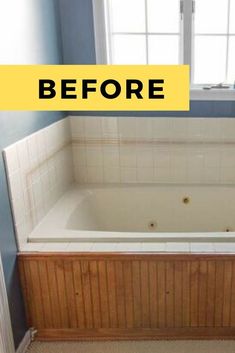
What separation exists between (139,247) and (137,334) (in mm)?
453

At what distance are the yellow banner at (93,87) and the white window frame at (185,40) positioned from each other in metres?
0.19

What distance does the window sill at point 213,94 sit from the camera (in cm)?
244

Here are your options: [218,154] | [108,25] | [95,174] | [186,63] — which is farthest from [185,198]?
[108,25]

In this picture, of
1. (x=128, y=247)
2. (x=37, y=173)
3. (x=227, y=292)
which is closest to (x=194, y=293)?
(x=227, y=292)

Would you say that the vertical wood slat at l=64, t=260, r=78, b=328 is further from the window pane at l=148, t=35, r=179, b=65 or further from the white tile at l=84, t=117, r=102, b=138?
the window pane at l=148, t=35, r=179, b=65

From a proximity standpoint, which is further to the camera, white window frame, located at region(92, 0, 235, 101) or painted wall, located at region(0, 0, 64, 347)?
white window frame, located at region(92, 0, 235, 101)

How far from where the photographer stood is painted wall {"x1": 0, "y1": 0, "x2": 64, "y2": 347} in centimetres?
162

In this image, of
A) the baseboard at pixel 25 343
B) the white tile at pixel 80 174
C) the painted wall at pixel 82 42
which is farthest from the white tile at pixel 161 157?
the baseboard at pixel 25 343

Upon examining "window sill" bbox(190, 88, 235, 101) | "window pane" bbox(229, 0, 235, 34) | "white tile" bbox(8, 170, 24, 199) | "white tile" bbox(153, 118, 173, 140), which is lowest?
"white tile" bbox(8, 170, 24, 199)

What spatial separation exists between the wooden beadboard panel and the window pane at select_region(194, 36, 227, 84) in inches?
55.0

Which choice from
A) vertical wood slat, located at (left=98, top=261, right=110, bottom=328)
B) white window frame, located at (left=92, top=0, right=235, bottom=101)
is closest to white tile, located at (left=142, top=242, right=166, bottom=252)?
vertical wood slat, located at (left=98, top=261, right=110, bottom=328)

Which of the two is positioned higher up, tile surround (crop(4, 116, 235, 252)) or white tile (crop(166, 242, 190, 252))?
tile surround (crop(4, 116, 235, 252))

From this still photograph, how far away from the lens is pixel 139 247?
1735 mm

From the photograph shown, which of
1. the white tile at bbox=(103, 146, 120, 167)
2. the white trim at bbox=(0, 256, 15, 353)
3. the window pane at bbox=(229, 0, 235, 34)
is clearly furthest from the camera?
the white tile at bbox=(103, 146, 120, 167)
